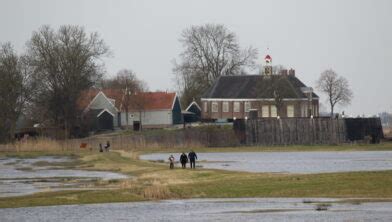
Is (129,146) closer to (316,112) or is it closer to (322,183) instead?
(316,112)

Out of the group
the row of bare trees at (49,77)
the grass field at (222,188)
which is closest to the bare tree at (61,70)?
the row of bare trees at (49,77)

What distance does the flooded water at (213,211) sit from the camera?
147ft

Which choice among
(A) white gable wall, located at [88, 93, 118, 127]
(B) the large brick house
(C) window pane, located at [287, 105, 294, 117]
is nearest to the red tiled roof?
(A) white gable wall, located at [88, 93, 118, 127]

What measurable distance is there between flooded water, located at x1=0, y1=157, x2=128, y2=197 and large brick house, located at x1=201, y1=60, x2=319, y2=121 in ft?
154

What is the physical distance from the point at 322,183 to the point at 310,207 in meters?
8.87

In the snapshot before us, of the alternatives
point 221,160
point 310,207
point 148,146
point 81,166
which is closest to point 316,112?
point 148,146

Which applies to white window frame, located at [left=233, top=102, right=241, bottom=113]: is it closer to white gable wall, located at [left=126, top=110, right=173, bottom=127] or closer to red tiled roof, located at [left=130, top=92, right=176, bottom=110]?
red tiled roof, located at [left=130, top=92, right=176, bottom=110]

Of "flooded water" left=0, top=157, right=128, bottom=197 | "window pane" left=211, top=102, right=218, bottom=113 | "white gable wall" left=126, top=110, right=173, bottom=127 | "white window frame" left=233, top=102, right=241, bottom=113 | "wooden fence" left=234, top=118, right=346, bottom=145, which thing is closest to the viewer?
"flooded water" left=0, top=157, right=128, bottom=197

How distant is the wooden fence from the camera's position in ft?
395

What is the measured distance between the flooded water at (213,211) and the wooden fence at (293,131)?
223 ft

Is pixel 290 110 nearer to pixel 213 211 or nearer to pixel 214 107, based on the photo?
pixel 214 107

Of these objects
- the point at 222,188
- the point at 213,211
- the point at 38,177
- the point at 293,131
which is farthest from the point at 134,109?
the point at 213,211

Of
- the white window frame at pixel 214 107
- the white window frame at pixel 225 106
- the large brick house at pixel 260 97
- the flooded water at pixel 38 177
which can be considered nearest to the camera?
the flooded water at pixel 38 177

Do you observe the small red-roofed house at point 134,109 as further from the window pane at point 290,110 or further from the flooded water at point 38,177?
the flooded water at point 38,177
